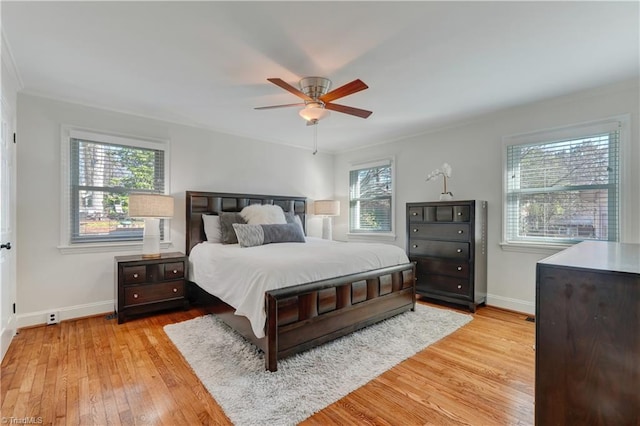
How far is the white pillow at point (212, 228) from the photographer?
3859 millimetres

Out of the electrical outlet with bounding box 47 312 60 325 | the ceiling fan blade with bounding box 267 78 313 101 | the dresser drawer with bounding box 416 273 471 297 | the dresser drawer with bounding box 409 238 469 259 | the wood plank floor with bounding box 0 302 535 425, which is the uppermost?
the ceiling fan blade with bounding box 267 78 313 101

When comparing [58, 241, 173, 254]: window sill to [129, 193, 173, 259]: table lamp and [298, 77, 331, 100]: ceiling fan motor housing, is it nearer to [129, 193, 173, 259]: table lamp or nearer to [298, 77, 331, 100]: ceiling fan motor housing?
[129, 193, 173, 259]: table lamp

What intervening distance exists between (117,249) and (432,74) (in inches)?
156

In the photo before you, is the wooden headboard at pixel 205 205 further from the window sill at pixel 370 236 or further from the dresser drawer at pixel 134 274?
the window sill at pixel 370 236

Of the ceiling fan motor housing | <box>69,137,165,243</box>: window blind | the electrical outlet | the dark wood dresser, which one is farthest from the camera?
<box>69,137,165,243</box>: window blind

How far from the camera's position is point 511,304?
141 inches

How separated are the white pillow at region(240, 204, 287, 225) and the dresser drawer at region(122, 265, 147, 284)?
1361 mm

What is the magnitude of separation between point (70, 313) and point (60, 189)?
54.0 inches

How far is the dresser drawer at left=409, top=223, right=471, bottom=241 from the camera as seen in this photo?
11.9 ft

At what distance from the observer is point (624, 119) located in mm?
2877

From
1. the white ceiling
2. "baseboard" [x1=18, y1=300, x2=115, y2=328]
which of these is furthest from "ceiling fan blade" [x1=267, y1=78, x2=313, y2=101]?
"baseboard" [x1=18, y1=300, x2=115, y2=328]

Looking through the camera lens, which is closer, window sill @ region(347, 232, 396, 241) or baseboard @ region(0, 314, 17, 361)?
baseboard @ region(0, 314, 17, 361)

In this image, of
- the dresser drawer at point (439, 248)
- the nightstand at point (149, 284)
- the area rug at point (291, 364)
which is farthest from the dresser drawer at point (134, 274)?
the dresser drawer at point (439, 248)

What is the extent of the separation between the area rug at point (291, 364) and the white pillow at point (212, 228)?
1033 millimetres
